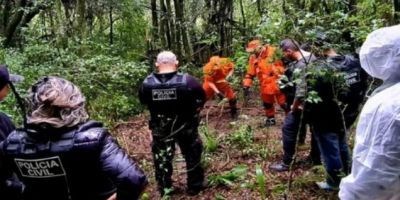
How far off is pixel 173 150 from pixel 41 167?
3279 millimetres

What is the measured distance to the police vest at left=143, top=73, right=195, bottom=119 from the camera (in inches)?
210

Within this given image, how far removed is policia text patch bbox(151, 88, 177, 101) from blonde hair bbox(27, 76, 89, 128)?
2.81 meters

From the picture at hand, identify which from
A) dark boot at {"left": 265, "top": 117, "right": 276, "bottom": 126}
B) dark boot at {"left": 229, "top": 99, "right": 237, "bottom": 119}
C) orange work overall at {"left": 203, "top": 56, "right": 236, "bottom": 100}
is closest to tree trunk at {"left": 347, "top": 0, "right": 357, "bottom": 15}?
dark boot at {"left": 265, "top": 117, "right": 276, "bottom": 126}

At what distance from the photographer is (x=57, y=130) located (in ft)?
8.22

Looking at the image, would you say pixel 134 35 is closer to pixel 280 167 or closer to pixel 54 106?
pixel 280 167

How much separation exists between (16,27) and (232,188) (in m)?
10.2

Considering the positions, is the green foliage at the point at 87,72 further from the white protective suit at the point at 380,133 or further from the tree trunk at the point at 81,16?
the white protective suit at the point at 380,133

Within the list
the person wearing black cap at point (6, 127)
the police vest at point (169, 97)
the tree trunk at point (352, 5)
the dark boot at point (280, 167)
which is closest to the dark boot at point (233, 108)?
the tree trunk at point (352, 5)

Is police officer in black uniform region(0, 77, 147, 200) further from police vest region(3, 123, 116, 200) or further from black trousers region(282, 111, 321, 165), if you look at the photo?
black trousers region(282, 111, 321, 165)

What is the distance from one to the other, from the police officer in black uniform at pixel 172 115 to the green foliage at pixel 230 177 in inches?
9.0

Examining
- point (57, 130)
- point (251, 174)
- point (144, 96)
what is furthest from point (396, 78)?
point (251, 174)

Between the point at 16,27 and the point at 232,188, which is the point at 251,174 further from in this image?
the point at 16,27

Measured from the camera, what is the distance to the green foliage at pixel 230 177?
236 inches

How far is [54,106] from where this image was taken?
2.48 meters
